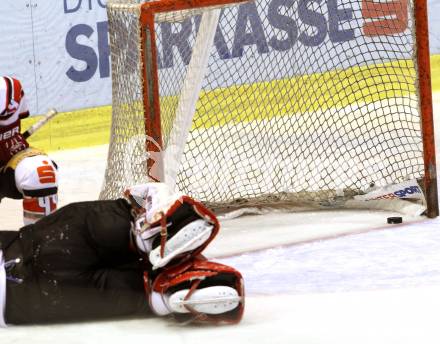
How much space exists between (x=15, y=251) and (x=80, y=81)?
3046mm

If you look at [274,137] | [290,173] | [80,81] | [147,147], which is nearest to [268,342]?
[147,147]

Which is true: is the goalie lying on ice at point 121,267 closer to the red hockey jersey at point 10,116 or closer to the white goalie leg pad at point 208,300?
the white goalie leg pad at point 208,300

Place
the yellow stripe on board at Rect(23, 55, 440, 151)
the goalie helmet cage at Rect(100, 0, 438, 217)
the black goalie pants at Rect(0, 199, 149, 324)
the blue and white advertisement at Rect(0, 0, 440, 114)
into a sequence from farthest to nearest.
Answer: the blue and white advertisement at Rect(0, 0, 440, 114), the yellow stripe on board at Rect(23, 55, 440, 151), the goalie helmet cage at Rect(100, 0, 438, 217), the black goalie pants at Rect(0, 199, 149, 324)

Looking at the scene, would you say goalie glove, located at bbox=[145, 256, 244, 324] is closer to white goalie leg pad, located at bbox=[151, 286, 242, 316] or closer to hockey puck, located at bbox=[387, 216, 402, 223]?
white goalie leg pad, located at bbox=[151, 286, 242, 316]

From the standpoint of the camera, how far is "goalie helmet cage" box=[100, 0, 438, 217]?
3629 mm

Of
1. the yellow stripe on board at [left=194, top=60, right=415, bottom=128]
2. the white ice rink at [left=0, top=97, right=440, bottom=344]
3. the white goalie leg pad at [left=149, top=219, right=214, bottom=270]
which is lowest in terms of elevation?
the white ice rink at [left=0, top=97, right=440, bottom=344]

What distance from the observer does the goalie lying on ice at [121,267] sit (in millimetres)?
2516

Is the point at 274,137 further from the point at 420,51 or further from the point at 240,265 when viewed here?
the point at 240,265

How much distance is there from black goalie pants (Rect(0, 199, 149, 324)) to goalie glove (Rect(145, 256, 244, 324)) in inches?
3.0

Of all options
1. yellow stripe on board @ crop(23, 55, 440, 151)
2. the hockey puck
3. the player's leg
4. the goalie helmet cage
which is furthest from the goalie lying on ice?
yellow stripe on board @ crop(23, 55, 440, 151)

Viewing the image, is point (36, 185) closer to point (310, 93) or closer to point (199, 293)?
point (199, 293)

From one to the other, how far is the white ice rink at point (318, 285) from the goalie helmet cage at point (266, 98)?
250 millimetres

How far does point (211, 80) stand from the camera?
15.9ft


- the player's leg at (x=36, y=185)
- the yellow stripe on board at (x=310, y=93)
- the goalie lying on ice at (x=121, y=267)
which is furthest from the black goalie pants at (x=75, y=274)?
the yellow stripe on board at (x=310, y=93)
